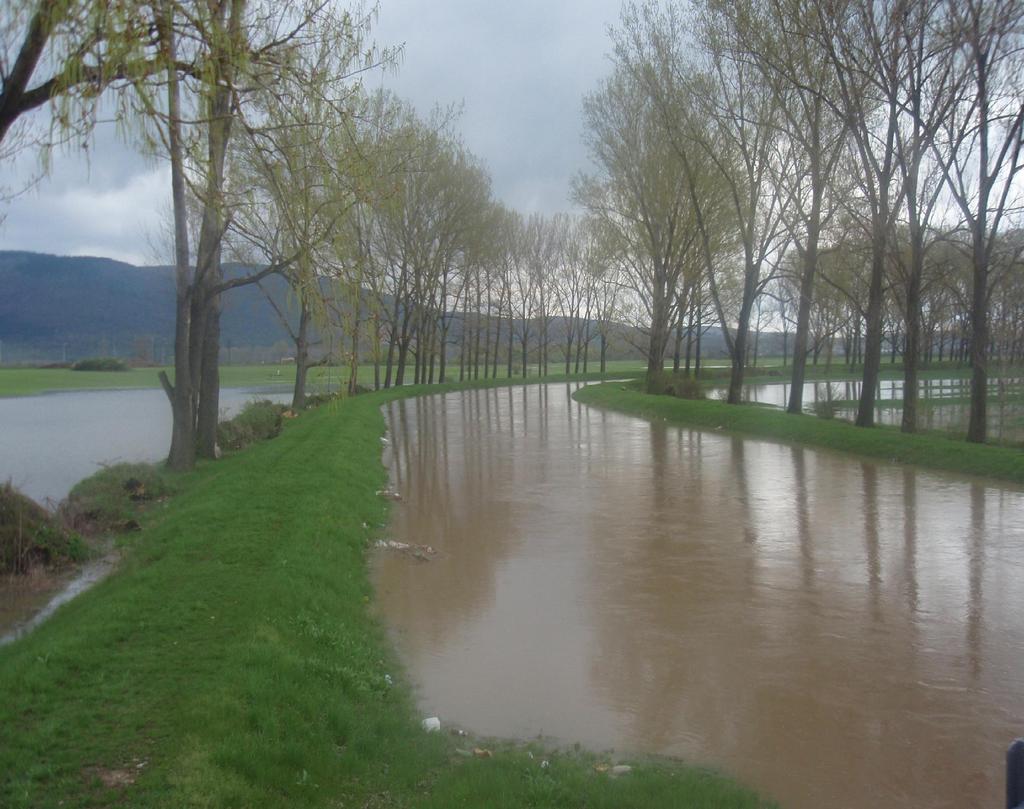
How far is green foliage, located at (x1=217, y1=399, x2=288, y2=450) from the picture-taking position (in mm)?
24006

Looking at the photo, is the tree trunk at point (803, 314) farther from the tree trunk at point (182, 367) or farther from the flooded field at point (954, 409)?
the tree trunk at point (182, 367)

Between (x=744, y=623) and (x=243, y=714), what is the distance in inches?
174

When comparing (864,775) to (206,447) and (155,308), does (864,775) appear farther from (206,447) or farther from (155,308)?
(155,308)

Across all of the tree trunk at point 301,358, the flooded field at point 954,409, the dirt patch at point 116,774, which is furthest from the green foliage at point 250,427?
the dirt patch at point 116,774

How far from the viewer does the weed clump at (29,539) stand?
10875mm

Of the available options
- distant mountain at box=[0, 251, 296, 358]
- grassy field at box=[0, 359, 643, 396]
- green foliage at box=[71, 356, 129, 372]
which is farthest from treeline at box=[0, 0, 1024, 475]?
distant mountain at box=[0, 251, 296, 358]

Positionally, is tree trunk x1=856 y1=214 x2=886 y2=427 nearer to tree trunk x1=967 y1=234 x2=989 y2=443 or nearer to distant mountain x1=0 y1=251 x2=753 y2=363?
tree trunk x1=967 y1=234 x2=989 y2=443

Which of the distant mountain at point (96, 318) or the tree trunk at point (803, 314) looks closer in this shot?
the tree trunk at point (803, 314)

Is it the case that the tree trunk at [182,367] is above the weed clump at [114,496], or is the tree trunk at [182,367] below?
above

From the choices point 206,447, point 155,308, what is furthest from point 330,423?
point 155,308

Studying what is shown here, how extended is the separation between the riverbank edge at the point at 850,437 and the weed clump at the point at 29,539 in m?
14.5

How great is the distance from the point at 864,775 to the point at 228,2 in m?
6.61

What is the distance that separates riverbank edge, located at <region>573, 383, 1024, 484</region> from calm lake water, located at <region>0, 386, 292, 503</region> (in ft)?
51.3

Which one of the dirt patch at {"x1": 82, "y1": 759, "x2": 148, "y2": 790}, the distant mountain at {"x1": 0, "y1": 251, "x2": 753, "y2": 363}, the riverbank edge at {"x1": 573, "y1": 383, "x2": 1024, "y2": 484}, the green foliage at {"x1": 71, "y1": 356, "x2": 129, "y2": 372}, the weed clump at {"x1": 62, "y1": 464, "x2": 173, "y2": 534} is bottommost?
the weed clump at {"x1": 62, "y1": 464, "x2": 173, "y2": 534}
